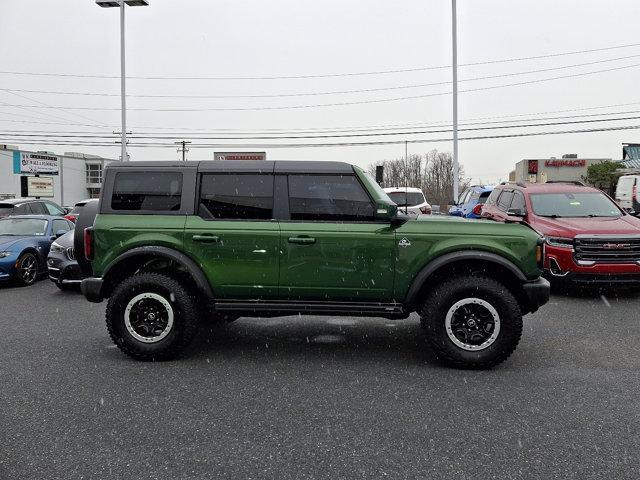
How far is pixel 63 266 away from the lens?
950 centimetres

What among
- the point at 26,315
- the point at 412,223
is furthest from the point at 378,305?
the point at 26,315

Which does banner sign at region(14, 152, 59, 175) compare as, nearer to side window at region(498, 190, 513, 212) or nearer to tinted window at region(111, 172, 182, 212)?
side window at region(498, 190, 513, 212)

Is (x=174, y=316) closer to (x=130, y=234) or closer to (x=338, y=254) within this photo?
(x=130, y=234)

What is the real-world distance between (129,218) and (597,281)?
21.9 feet

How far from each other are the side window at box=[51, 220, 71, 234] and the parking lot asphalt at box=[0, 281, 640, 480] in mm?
6093

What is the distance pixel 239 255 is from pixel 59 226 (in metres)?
8.69

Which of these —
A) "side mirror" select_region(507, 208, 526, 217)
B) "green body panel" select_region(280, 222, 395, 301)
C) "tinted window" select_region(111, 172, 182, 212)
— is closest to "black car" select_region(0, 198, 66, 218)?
"tinted window" select_region(111, 172, 182, 212)

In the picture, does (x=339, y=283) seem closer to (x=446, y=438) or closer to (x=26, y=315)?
(x=446, y=438)

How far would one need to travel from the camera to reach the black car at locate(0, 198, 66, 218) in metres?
15.5

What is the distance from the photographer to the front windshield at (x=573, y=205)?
934 centimetres

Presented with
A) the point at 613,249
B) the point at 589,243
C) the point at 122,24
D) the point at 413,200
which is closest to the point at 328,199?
Result: the point at 589,243

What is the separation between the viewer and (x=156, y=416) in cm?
381

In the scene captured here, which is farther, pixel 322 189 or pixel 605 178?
pixel 605 178

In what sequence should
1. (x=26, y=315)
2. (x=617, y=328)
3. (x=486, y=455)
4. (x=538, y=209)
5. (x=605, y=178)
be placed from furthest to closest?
1. (x=605, y=178)
2. (x=538, y=209)
3. (x=26, y=315)
4. (x=617, y=328)
5. (x=486, y=455)
